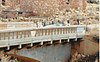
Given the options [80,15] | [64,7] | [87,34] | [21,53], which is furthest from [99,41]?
[64,7]

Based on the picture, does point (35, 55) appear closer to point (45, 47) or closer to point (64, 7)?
point (45, 47)

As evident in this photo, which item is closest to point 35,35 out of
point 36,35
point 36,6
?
point 36,35

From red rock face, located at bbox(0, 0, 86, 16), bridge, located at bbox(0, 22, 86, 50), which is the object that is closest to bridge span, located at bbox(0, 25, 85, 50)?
bridge, located at bbox(0, 22, 86, 50)

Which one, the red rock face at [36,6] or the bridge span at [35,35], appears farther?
the red rock face at [36,6]

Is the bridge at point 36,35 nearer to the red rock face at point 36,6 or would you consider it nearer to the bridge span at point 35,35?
the bridge span at point 35,35

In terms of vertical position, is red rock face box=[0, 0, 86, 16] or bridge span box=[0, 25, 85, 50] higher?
red rock face box=[0, 0, 86, 16]

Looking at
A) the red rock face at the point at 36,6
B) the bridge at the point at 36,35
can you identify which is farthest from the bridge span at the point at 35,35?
the red rock face at the point at 36,6

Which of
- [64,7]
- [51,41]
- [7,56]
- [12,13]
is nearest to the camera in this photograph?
[7,56]

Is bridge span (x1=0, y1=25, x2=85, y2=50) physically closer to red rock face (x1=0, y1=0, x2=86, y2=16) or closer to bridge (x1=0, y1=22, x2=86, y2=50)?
bridge (x1=0, y1=22, x2=86, y2=50)

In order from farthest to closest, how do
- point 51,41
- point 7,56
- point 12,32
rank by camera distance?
point 51,41
point 7,56
point 12,32
